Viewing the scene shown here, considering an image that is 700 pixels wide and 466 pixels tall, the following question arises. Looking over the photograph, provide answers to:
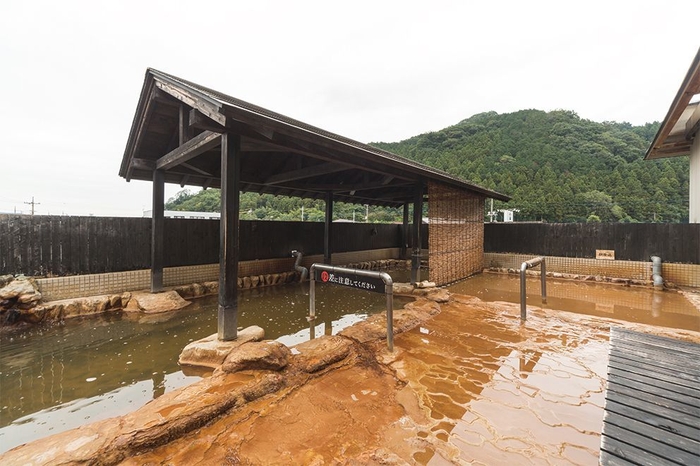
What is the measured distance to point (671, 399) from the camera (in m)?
2.25

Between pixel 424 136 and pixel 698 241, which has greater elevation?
pixel 424 136

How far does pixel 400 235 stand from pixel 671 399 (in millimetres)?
13076

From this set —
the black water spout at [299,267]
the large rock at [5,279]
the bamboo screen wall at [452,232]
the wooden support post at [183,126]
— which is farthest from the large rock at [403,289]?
the large rock at [5,279]

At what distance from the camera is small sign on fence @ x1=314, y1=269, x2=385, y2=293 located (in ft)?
12.8

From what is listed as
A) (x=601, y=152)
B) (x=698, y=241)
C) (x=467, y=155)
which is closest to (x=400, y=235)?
(x=698, y=241)

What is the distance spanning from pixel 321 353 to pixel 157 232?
5.70 metres

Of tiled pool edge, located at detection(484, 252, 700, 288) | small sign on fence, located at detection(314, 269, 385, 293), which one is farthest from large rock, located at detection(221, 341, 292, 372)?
tiled pool edge, located at detection(484, 252, 700, 288)

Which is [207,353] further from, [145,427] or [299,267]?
[299,267]

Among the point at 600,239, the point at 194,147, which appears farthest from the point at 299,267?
the point at 600,239

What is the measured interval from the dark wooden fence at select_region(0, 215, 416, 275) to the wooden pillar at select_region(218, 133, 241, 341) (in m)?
4.47

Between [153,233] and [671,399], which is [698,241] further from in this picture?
[153,233]

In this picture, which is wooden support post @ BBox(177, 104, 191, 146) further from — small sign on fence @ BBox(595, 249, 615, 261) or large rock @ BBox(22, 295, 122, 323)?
small sign on fence @ BBox(595, 249, 615, 261)

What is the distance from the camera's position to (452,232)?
848 cm

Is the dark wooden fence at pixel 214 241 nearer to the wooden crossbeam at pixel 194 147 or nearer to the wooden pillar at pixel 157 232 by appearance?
the wooden pillar at pixel 157 232
